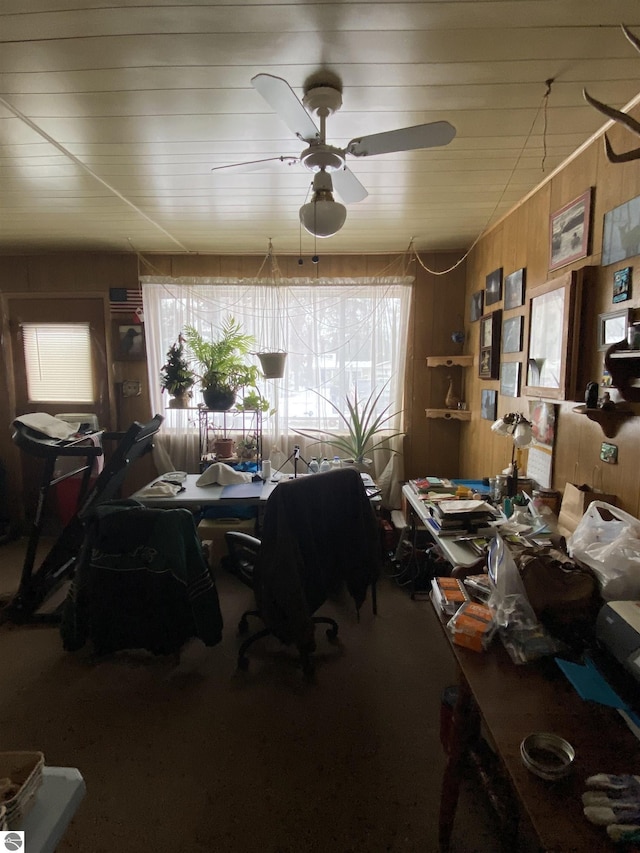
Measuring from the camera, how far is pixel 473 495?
2.33m

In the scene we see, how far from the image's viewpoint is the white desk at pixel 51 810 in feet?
2.24

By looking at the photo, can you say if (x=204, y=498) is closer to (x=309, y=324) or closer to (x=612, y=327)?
(x=309, y=324)

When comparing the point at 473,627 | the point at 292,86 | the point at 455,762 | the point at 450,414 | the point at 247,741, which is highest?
the point at 292,86

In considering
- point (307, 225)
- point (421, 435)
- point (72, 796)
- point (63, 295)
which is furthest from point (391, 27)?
point (63, 295)

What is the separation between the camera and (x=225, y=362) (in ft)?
10.3

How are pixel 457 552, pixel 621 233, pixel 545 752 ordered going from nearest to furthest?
1. pixel 545 752
2. pixel 621 233
3. pixel 457 552

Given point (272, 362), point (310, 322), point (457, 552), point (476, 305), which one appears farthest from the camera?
point (310, 322)

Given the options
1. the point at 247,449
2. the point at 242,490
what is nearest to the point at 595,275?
the point at 242,490

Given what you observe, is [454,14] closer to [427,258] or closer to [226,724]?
[427,258]

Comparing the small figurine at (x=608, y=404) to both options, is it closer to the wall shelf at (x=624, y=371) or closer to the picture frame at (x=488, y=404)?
the wall shelf at (x=624, y=371)

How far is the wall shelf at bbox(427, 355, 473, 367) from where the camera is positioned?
327 cm

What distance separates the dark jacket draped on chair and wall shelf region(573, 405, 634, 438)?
1.03 meters

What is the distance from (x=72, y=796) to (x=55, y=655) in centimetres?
174

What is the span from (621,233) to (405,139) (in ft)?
3.04
